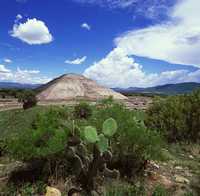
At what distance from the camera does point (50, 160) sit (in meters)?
7.28

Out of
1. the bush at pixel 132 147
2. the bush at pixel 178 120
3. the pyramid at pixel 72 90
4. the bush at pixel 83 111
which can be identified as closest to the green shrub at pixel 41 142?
the bush at pixel 132 147

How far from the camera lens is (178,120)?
13766 mm

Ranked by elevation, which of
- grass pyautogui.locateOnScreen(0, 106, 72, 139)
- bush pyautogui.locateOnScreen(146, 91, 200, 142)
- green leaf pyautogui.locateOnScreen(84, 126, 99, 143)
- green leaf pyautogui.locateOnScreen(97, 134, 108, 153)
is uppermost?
green leaf pyautogui.locateOnScreen(84, 126, 99, 143)

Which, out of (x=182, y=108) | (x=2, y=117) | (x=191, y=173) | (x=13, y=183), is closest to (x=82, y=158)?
(x=13, y=183)

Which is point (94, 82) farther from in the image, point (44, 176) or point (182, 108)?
point (44, 176)

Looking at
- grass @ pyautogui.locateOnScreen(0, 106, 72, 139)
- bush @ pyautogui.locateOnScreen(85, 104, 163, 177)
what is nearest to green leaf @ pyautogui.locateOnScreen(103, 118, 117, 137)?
bush @ pyautogui.locateOnScreen(85, 104, 163, 177)

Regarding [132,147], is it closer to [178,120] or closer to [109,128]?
[109,128]

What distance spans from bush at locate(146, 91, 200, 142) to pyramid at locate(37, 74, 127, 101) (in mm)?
23540

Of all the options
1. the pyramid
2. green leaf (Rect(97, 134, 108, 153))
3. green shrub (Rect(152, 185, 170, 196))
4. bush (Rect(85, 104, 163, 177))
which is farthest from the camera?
the pyramid

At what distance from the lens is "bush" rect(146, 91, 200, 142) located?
45.2 feet

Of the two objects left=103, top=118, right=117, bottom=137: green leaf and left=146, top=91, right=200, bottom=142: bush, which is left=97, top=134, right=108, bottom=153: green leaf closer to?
left=103, top=118, right=117, bottom=137: green leaf

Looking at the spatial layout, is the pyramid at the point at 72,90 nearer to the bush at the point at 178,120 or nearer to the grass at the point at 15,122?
the grass at the point at 15,122

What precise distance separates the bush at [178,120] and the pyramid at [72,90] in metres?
23.5

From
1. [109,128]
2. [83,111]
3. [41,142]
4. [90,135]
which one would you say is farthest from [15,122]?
[90,135]
